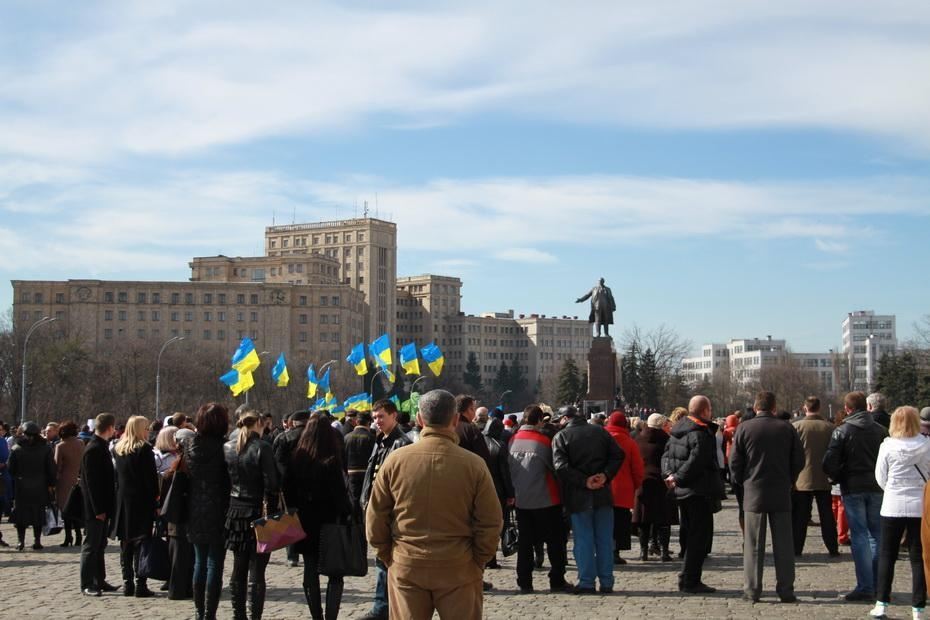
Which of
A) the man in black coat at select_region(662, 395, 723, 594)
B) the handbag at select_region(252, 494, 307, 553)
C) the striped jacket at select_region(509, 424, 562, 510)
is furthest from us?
the striped jacket at select_region(509, 424, 562, 510)

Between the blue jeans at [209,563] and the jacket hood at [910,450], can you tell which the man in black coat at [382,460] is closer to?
the blue jeans at [209,563]

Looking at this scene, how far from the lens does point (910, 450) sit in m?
11.1

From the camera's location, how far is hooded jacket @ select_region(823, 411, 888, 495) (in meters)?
12.4

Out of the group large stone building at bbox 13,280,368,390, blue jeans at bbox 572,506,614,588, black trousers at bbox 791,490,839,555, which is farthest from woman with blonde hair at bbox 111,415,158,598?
large stone building at bbox 13,280,368,390

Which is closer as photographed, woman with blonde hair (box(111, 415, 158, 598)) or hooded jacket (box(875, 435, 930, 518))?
hooded jacket (box(875, 435, 930, 518))

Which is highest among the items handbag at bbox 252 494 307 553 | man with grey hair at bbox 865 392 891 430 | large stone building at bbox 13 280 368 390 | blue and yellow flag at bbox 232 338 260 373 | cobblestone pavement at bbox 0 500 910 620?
large stone building at bbox 13 280 368 390

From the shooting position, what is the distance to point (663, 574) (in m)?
14.7

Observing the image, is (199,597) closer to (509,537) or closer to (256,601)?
(256,601)

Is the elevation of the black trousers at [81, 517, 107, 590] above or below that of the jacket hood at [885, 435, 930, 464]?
below

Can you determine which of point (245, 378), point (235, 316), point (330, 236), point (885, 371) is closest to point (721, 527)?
point (245, 378)

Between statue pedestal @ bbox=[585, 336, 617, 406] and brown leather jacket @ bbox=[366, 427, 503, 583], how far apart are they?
39.2m

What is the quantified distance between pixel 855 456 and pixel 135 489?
766 centimetres

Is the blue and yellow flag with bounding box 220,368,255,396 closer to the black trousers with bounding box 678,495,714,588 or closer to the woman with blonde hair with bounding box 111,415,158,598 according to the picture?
the woman with blonde hair with bounding box 111,415,158,598

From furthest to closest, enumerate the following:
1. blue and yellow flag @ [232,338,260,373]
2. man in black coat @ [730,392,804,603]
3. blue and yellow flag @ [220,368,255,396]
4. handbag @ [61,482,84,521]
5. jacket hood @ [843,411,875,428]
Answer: blue and yellow flag @ [232,338,260,373] < blue and yellow flag @ [220,368,255,396] < handbag @ [61,482,84,521] < jacket hood @ [843,411,875,428] < man in black coat @ [730,392,804,603]
